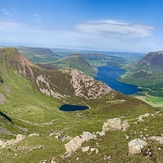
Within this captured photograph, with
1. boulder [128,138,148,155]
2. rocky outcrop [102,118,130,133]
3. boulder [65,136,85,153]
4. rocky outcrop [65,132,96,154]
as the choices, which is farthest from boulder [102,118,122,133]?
boulder [128,138,148,155]

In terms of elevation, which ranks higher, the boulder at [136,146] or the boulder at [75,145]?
the boulder at [136,146]

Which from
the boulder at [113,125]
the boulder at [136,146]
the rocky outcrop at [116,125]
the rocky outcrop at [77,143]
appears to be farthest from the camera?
the boulder at [113,125]

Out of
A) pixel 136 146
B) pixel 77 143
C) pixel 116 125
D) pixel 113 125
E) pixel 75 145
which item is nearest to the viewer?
pixel 136 146

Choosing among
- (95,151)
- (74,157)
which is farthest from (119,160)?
(74,157)

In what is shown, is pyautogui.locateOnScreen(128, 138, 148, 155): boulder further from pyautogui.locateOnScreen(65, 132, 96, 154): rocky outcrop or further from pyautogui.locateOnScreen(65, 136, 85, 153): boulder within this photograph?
pyautogui.locateOnScreen(65, 136, 85, 153): boulder

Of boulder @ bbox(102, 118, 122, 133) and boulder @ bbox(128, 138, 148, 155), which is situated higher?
boulder @ bbox(128, 138, 148, 155)

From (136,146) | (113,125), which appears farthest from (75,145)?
(113,125)

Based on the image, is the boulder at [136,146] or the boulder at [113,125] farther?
the boulder at [113,125]

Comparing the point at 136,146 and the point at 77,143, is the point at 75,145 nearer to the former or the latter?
the point at 77,143

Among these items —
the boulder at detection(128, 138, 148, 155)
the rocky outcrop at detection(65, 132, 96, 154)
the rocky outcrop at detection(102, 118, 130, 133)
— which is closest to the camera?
the boulder at detection(128, 138, 148, 155)

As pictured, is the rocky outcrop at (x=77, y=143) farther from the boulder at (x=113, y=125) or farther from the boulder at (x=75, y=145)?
the boulder at (x=113, y=125)

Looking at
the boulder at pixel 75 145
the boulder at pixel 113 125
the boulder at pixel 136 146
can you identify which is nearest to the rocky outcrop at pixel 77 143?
the boulder at pixel 75 145

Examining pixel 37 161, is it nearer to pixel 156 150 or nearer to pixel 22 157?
pixel 22 157

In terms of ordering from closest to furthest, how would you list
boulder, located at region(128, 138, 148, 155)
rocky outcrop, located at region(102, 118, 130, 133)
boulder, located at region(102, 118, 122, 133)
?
boulder, located at region(128, 138, 148, 155) → rocky outcrop, located at region(102, 118, 130, 133) → boulder, located at region(102, 118, 122, 133)
